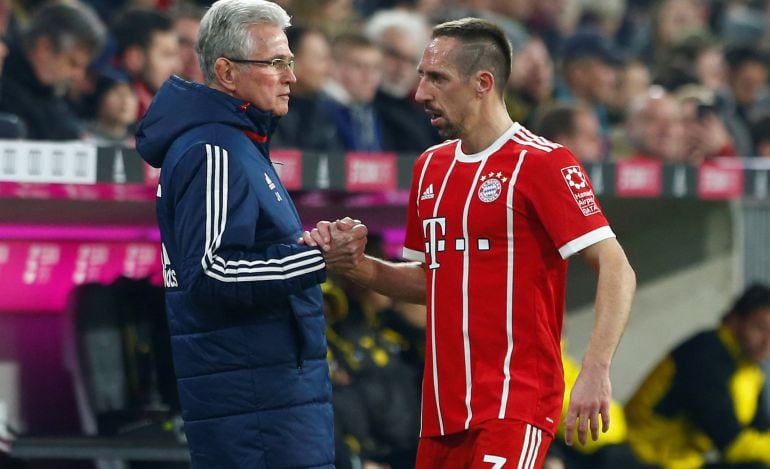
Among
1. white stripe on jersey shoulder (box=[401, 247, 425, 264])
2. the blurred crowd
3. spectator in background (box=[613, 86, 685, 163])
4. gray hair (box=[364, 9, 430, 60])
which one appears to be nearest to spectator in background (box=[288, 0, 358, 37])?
the blurred crowd

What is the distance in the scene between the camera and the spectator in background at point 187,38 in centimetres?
746

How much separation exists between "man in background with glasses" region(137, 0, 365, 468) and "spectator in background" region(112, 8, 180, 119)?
276 centimetres

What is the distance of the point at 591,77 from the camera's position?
10.7 metres

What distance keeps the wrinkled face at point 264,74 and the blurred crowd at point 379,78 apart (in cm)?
162

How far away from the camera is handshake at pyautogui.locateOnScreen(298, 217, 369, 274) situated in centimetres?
423

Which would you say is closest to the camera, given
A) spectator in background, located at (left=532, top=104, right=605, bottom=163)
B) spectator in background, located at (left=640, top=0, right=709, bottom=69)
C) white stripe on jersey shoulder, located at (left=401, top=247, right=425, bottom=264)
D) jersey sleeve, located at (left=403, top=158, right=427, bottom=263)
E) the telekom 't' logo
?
the telekom 't' logo

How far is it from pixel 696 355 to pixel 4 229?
341 centimetres

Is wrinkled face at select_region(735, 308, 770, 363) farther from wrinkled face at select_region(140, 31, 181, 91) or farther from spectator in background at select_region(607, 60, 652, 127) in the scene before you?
spectator in background at select_region(607, 60, 652, 127)

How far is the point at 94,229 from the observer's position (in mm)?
6855

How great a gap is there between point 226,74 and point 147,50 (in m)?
2.91

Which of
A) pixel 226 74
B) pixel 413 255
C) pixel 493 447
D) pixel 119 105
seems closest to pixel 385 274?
pixel 413 255

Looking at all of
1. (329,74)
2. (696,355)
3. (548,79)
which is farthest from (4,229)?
(548,79)

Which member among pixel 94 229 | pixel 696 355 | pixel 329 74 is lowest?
pixel 696 355

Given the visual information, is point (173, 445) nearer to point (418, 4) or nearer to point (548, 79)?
point (548, 79)
